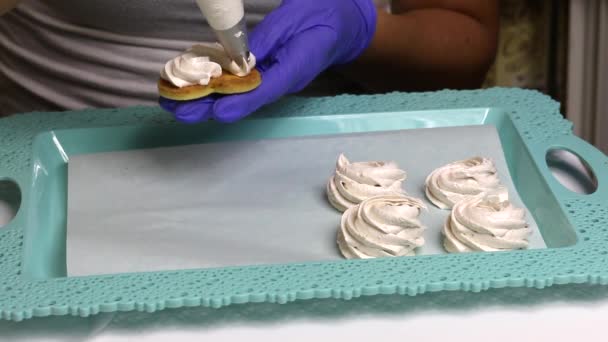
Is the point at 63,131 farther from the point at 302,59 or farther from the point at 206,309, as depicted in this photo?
the point at 206,309

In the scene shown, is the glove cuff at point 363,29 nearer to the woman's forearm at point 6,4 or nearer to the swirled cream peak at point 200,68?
the swirled cream peak at point 200,68

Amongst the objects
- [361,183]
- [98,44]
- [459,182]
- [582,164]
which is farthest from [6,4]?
[582,164]

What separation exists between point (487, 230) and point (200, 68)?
456 millimetres

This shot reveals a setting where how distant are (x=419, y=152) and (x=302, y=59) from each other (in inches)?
9.5

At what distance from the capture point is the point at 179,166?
4.47 feet

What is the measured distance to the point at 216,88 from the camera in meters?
1.23

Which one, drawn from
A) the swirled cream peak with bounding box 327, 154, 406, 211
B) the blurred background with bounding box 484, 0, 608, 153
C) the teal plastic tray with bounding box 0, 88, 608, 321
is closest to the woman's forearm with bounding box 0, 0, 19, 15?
the teal plastic tray with bounding box 0, 88, 608, 321

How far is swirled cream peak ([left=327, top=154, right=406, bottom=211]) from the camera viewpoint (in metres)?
1.25

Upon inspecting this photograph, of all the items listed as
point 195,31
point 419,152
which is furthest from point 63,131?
point 419,152

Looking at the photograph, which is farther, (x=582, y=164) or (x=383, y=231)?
(x=582, y=164)

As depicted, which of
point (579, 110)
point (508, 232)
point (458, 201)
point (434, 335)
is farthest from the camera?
point (579, 110)

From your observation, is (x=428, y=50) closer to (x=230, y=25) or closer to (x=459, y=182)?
(x=459, y=182)

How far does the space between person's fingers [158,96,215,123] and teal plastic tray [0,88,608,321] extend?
6.4 inches

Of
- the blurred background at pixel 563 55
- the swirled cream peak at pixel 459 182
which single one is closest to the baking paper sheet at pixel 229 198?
the swirled cream peak at pixel 459 182
